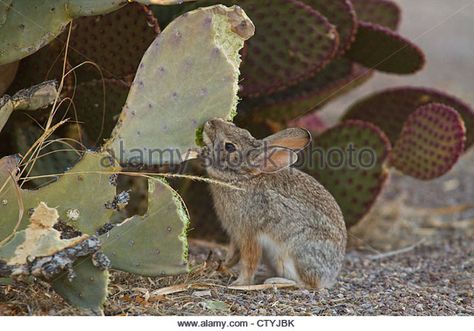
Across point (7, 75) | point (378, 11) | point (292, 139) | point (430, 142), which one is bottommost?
point (430, 142)

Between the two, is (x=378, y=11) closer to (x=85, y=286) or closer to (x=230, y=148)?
(x=230, y=148)

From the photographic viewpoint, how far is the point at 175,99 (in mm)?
3496

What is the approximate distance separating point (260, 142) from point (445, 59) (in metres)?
7.34

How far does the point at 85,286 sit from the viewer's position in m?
3.15

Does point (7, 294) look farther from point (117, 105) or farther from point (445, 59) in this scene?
point (445, 59)

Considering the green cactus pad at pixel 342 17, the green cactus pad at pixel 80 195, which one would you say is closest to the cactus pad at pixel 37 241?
the green cactus pad at pixel 80 195

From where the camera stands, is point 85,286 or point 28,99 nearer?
point 85,286

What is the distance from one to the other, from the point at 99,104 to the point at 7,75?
1.81 ft

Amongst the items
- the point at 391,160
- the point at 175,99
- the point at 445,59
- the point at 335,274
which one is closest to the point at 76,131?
the point at 175,99

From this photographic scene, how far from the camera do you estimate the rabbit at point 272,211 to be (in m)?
3.94

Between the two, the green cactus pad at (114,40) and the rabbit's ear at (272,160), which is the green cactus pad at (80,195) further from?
the green cactus pad at (114,40)

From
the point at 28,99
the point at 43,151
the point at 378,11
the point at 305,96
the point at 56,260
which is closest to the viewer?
the point at 56,260

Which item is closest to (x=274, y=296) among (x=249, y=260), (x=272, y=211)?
(x=249, y=260)

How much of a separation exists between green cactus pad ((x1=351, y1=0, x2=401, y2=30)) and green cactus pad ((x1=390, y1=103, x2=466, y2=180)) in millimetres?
1087
